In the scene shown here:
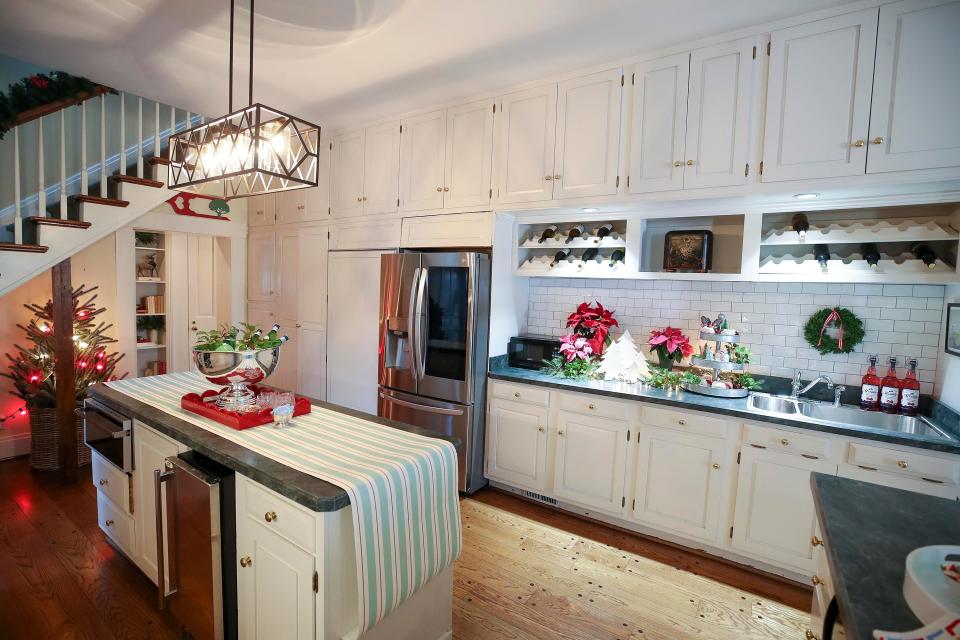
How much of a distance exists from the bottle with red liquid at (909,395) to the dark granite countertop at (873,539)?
1.25 m

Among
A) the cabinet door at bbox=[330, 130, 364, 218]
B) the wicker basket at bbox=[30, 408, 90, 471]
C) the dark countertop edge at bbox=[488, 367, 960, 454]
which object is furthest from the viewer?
the cabinet door at bbox=[330, 130, 364, 218]

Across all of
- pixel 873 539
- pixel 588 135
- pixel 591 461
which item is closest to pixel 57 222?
pixel 588 135

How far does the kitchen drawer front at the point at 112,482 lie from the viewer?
7.32 ft

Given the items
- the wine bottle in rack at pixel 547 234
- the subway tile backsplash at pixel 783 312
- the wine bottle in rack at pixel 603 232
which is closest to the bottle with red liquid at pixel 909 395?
the subway tile backsplash at pixel 783 312

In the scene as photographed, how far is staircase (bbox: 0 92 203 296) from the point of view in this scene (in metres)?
2.88

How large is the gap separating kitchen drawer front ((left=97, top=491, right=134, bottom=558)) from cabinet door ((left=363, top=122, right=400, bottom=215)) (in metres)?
2.42

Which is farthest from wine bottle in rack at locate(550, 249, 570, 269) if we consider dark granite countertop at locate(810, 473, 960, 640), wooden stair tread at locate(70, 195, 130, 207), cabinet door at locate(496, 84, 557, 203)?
wooden stair tread at locate(70, 195, 130, 207)

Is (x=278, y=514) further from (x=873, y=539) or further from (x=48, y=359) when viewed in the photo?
(x=48, y=359)

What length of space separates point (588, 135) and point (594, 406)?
1.59 metres

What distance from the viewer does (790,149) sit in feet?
7.42

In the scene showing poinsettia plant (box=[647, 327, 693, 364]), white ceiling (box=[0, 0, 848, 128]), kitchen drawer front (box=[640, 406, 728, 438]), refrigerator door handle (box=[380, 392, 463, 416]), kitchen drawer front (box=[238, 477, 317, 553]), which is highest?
white ceiling (box=[0, 0, 848, 128])

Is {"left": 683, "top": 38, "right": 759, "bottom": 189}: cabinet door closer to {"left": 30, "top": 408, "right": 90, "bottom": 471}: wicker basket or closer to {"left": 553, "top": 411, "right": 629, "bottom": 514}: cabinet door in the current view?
{"left": 553, "top": 411, "right": 629, "bottom": 514}: cabinet door

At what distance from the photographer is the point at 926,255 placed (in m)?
2.21

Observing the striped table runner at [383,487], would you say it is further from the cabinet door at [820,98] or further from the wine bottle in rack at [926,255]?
the wine bottle in rack at [926,255]
